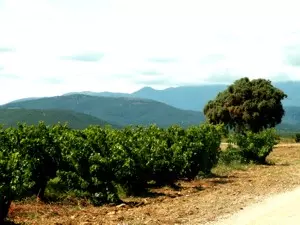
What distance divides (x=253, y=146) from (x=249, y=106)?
25930 mm

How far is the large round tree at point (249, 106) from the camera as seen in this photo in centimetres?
5797

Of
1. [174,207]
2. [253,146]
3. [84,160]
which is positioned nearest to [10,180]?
[84,160]

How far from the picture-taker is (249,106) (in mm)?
58281

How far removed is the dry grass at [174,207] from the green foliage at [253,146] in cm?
939

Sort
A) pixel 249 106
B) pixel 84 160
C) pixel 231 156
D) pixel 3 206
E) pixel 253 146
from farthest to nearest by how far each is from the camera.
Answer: pixel 249 106 < pixel 253 146 < pixel 231 156 < pixel 84 160 < pixel 3 206

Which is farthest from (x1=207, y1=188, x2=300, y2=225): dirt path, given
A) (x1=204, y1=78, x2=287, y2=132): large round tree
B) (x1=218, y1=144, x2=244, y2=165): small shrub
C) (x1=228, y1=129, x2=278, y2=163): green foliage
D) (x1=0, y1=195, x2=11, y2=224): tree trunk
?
(x1=204, y1=78, x2=287, y2=132): large round tree

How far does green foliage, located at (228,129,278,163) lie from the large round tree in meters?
23.7

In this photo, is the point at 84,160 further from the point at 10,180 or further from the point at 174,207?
the point at 10,180

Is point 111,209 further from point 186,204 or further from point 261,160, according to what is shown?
point 261,160

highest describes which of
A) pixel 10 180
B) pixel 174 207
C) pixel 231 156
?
pixel 10 180

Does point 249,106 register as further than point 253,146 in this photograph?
Yes

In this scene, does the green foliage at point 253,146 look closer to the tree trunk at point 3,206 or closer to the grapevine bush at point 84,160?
the grapevine bush at point 84,160

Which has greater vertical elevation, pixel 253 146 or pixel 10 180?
pixel 10 180

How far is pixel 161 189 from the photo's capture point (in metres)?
21.0
